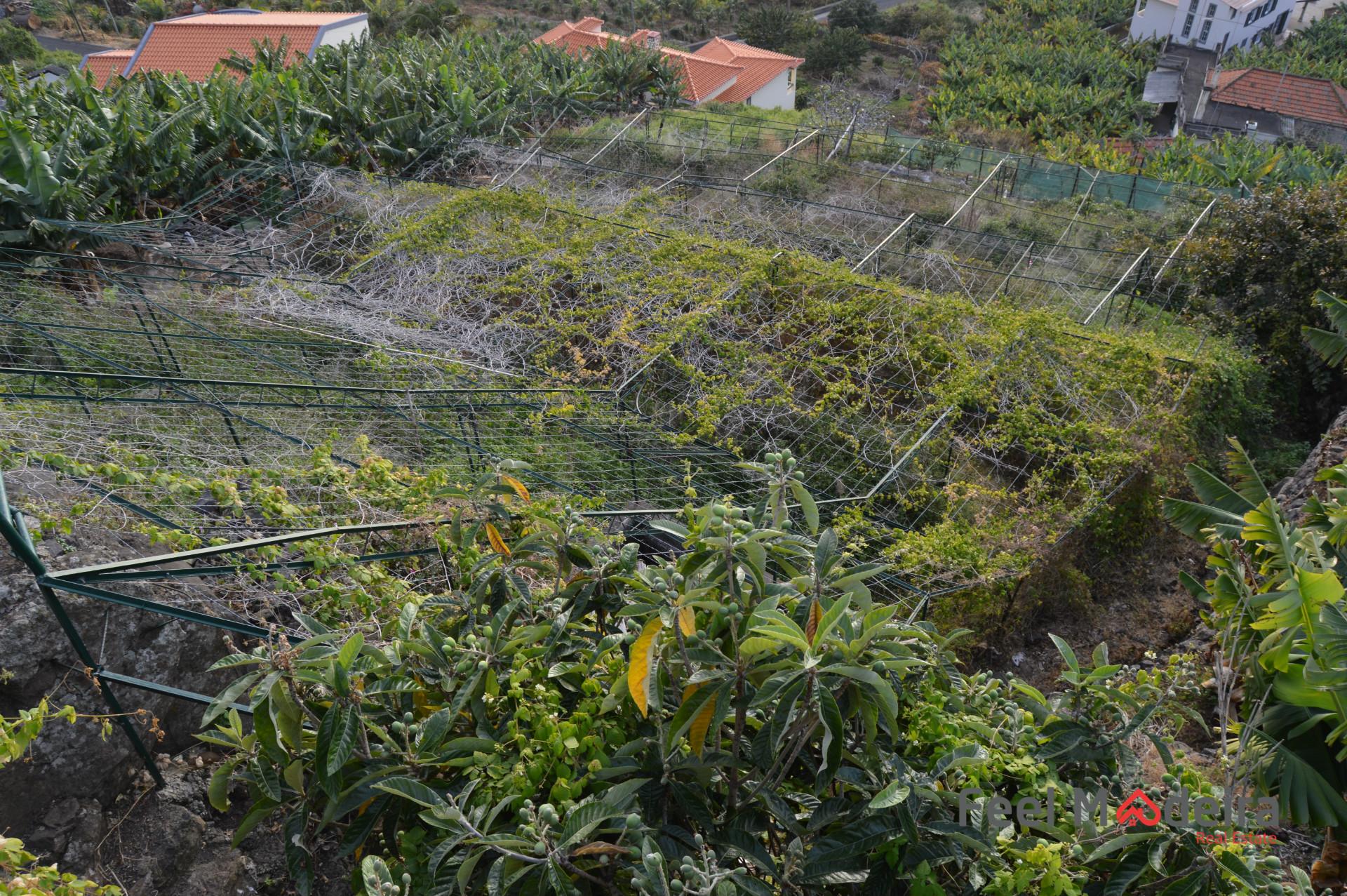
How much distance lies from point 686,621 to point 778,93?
30.4 m

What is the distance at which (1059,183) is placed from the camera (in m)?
17.0

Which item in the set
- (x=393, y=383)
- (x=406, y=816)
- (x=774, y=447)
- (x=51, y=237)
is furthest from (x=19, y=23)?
(x=406, y=816)

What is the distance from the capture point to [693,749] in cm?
222

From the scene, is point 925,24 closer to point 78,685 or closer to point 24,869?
point 78,685

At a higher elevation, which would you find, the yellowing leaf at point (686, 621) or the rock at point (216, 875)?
the yellowing leaf at point (686, 621)

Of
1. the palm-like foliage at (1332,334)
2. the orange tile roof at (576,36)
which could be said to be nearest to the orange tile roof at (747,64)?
the orange tile roof at (576,36)

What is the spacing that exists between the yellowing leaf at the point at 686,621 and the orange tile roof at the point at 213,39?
24.0 metres

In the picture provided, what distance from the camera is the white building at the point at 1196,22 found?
144 ft

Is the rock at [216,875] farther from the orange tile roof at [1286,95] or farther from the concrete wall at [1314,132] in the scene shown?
the orange tile roof at [1286,95]

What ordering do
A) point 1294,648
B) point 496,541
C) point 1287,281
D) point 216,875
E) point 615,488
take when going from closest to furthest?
1. point 216,875
2. point 496,541
3. point 1294,648
4. point 615,488
5. point 1287,281

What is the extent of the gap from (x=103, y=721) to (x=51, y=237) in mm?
8973

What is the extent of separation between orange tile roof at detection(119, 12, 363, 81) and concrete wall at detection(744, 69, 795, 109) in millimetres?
12712

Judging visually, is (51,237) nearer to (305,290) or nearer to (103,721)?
(305,290)
